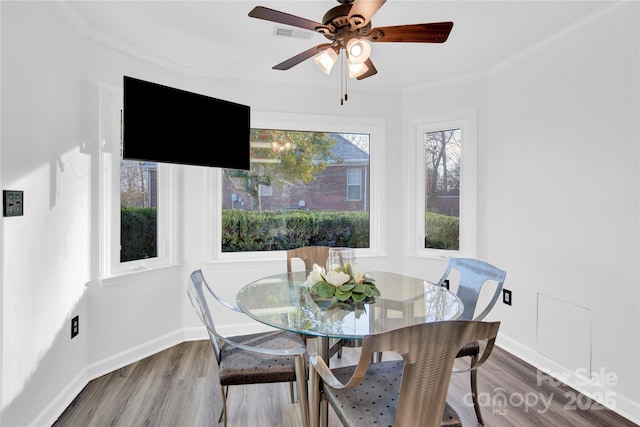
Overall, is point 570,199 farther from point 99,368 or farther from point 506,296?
point 99,368

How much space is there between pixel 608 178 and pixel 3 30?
351 cm

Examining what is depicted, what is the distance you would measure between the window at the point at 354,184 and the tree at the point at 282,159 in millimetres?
299

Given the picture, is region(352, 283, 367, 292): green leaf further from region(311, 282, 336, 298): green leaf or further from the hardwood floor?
the hardwood floor

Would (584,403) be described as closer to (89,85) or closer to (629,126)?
(629,126)

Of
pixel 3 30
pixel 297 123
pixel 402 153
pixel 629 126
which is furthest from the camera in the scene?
pixel 402 153

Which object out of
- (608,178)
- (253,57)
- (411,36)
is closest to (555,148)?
(608,178)

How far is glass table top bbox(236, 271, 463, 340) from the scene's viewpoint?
152 cm

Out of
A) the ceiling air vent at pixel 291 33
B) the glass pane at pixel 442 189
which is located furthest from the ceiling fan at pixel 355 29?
the glass pane at pixel 442 189

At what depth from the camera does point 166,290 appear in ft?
9.94

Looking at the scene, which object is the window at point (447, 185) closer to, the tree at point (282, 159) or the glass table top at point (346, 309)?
the tree at point (282, 159)

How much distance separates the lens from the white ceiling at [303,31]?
2.16m

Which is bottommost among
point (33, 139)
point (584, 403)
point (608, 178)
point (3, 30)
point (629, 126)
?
point (584, 403)

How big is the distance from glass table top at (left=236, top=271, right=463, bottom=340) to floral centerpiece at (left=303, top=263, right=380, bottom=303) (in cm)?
4

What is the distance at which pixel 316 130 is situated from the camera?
3492 mm
